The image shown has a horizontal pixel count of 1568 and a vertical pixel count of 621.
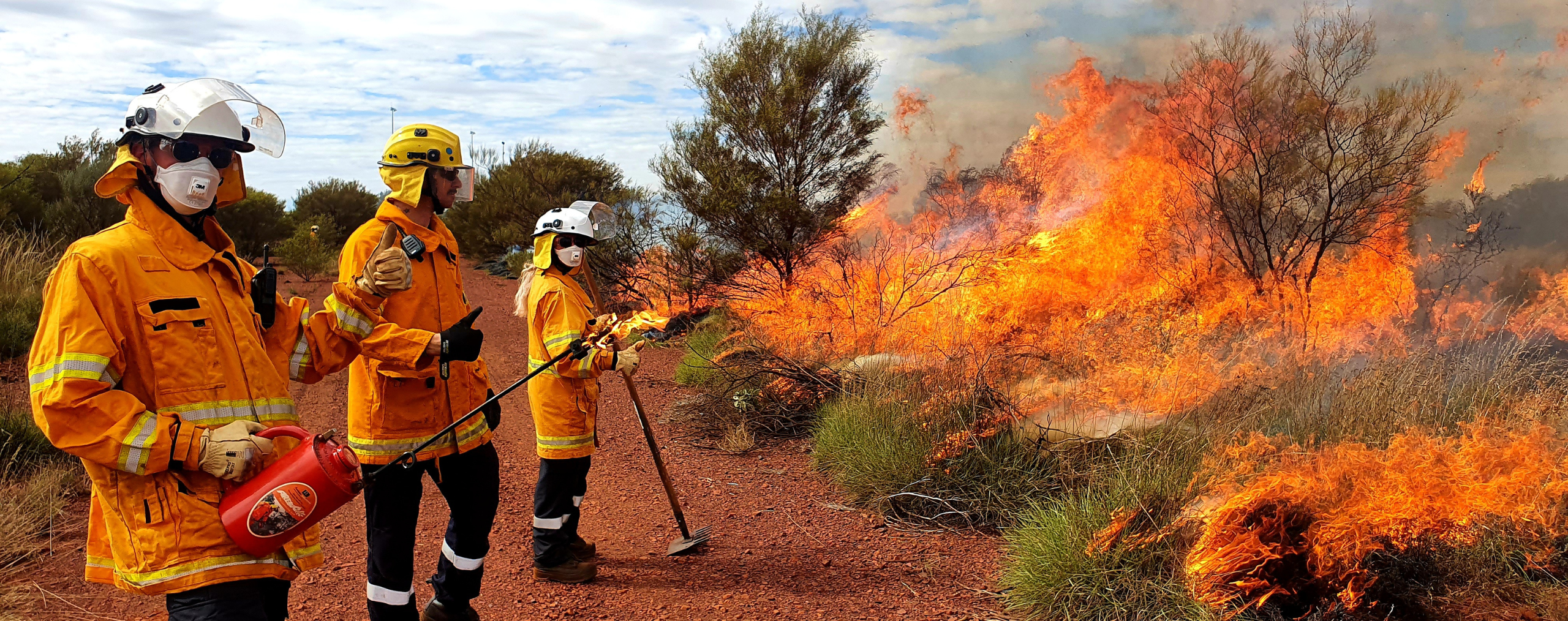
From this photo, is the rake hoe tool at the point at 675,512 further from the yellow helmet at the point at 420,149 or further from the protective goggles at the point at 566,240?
the yellow helmet at the point at 420,149

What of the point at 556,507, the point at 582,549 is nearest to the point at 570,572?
the point at 582,549

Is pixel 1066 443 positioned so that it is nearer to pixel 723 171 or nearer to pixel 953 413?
pixel 953 413

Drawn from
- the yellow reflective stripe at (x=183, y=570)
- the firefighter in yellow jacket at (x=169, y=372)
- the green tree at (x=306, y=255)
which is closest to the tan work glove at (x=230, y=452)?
the firefighter in yellow jacket at (x=169, y=372)

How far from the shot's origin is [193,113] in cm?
237

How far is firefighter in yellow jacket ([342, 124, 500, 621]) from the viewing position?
11.3 feet

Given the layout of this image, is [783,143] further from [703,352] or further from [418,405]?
[418,405]

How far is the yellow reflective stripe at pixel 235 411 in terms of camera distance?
2301mm

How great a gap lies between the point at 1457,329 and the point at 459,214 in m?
22.0

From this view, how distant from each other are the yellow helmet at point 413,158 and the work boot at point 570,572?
7.32ft

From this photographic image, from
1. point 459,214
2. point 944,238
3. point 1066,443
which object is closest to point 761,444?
point 1066,443

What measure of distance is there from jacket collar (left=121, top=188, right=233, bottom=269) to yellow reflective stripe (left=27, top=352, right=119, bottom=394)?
1.15ft

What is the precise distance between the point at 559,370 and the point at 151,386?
2.27 metres

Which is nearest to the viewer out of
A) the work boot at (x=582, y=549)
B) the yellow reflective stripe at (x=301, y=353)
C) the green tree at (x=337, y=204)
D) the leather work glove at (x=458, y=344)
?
the yellow reflective stripe at (x=301, y=353)

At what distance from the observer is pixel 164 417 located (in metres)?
2.20
